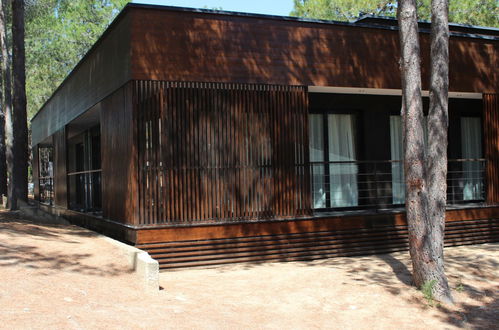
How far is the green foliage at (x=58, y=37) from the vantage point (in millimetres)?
31438

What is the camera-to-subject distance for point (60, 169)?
15422 mm

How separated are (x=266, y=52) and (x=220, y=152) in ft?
6.24

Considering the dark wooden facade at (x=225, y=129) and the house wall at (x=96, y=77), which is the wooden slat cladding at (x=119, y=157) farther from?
the house wall at (x=96, y=77)

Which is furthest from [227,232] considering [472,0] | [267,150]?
[472,0]

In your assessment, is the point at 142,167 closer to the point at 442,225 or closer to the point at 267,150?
the point at 267,150

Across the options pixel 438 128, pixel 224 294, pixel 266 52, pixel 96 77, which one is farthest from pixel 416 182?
pixel 96 77

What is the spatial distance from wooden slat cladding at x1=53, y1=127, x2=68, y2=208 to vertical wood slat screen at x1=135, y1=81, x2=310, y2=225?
657 cm

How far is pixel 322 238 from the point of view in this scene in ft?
31.4

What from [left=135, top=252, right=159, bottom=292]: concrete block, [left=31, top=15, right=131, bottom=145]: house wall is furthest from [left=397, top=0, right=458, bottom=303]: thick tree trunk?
[left=31, top=15, right=131, bottom=145]: house wall

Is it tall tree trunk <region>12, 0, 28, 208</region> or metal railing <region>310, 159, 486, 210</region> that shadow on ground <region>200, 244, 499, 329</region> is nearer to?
metal railing <region>310, 159, 486, 210</region>

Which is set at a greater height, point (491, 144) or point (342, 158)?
point (491, 144)

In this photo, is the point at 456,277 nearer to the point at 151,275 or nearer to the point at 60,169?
the point at 151,275

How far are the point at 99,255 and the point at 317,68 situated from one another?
191 inches

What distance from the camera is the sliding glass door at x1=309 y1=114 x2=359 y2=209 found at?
37.0ft
